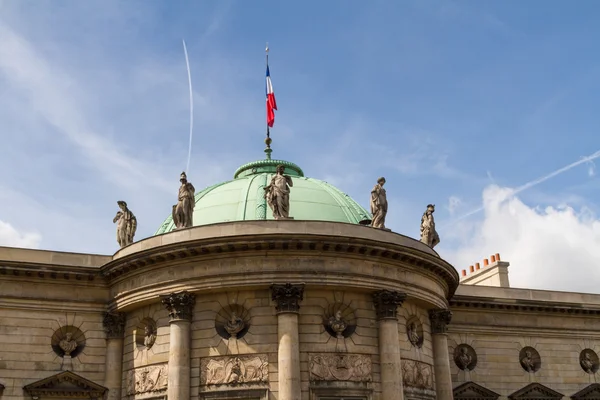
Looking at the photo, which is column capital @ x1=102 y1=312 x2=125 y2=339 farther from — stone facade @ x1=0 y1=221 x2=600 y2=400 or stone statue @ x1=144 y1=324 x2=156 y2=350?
stone statue @ x1=144 y1=324 x2=156 y2=350

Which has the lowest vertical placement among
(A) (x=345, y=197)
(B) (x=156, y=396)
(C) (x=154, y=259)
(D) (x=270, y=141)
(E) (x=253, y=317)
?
(B) (x=156, y=396)

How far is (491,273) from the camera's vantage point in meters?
44.5

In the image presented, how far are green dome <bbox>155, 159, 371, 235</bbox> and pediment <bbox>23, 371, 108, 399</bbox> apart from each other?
374 inches

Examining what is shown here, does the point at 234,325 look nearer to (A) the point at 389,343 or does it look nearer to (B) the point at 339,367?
(B) the point at 339,367

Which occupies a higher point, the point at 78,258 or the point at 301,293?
the point at 78,258

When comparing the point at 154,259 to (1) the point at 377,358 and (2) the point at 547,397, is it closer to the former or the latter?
(1) the point at 377,358

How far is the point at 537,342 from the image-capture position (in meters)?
38.2

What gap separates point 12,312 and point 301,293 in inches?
479

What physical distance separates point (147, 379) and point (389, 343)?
967 cm

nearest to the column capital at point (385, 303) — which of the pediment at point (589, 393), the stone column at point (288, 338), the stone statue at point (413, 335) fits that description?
the stone statue at point (413, 335)

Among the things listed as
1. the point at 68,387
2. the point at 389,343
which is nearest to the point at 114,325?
the point at 68,387

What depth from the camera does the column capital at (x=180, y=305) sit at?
1094 inches

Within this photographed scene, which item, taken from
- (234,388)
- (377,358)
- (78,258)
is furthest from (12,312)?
(377,358)

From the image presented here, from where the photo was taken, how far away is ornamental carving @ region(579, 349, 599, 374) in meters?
39.0
